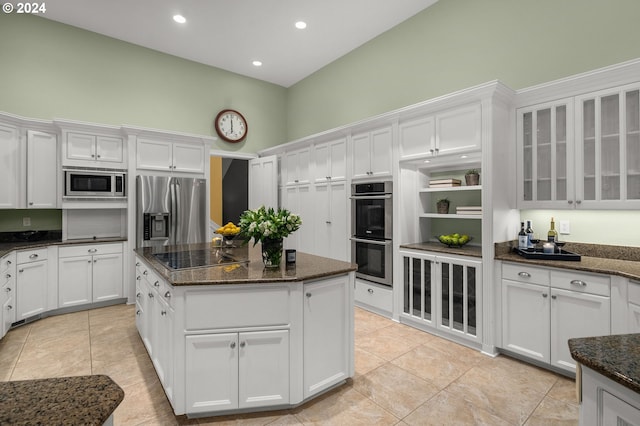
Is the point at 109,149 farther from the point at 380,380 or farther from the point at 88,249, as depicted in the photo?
the point at 380,380

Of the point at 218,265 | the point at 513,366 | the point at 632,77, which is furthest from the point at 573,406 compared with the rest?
the point at 218,265

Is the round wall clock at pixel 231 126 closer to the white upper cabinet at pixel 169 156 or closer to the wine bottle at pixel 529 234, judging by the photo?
the white upper cabinet at pixel 169 156

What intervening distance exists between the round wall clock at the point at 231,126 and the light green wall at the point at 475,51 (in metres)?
1.48

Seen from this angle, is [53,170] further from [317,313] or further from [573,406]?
[573,406]

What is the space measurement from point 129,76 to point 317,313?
461 centimetres

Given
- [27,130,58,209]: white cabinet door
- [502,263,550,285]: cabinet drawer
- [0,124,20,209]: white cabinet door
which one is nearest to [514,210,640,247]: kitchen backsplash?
[502,263,550,285]: cabinet drawer

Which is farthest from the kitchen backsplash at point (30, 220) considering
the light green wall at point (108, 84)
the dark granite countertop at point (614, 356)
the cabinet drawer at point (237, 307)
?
the dark granite countertop at point (614, 356)

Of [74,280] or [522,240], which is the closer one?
[522,240]

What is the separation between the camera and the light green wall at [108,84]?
397 cm

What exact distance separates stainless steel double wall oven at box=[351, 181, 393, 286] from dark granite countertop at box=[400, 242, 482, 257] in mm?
283

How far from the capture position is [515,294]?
2.72 m

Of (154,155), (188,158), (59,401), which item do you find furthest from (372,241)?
(59,401)

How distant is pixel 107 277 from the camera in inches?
165

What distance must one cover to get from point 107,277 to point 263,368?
10.8 feet
